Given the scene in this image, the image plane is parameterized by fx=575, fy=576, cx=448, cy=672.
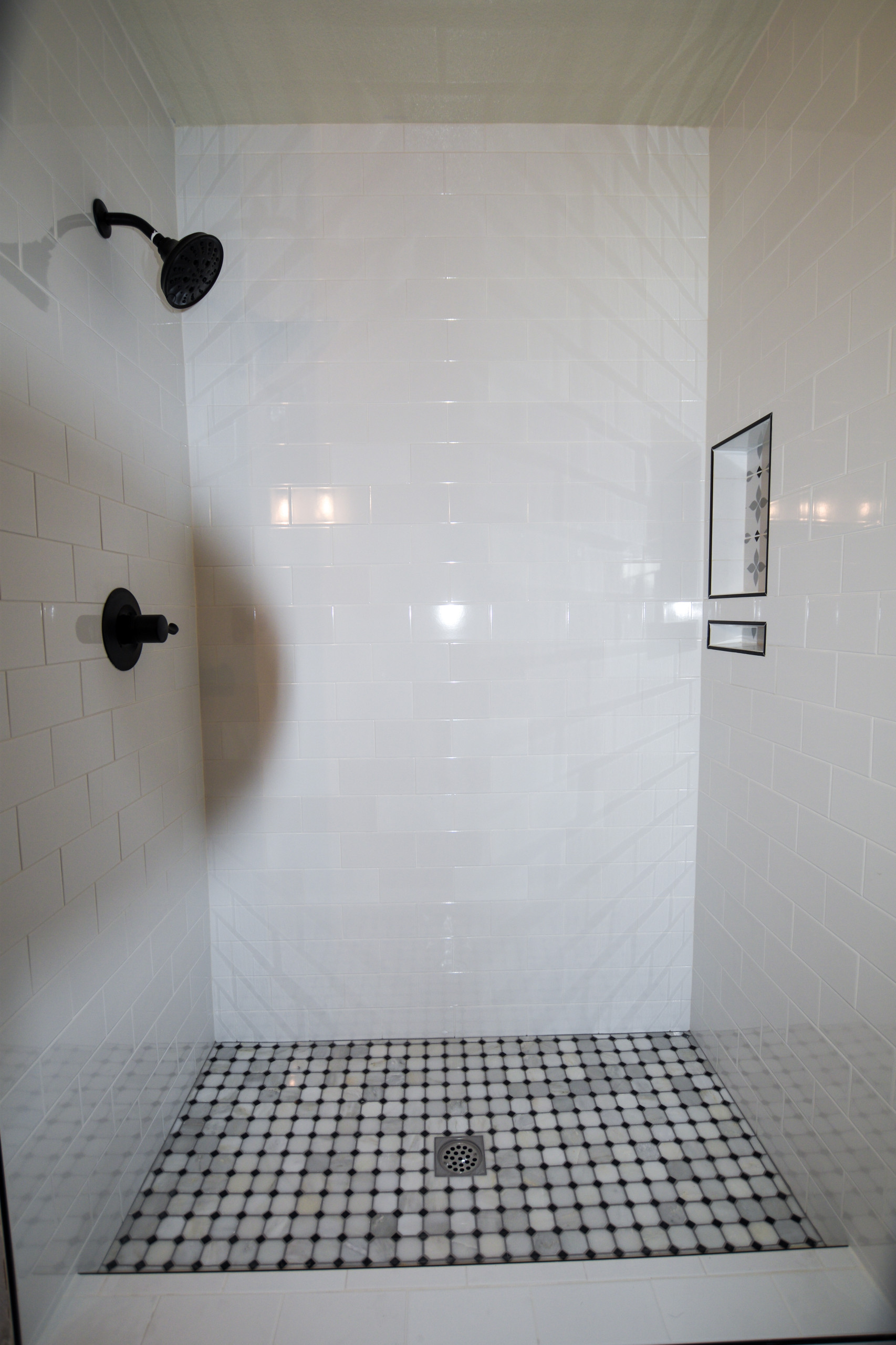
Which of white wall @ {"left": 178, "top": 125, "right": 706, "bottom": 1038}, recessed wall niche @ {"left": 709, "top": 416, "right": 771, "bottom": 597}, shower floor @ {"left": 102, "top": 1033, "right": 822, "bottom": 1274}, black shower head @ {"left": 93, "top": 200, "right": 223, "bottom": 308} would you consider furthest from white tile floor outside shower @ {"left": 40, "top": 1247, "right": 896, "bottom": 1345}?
black shower head @ {"left": 93, "top": 200, "right": 223, "bottom": 308}

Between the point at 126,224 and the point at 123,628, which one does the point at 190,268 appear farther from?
the point at 123,628

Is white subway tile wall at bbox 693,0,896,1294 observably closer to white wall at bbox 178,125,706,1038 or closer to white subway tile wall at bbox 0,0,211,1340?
white wall at bbox 178,125,706,1038

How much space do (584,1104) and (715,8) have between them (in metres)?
2.42

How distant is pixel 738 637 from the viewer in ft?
4.65

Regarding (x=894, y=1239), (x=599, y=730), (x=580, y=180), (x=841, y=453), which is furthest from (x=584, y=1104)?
(x=580, y=180)

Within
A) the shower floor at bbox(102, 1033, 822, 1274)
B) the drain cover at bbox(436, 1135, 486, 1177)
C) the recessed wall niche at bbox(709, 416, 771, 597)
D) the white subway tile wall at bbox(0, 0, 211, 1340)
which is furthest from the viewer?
the recessed wall niche at bbox(709, 416, 771, 597)

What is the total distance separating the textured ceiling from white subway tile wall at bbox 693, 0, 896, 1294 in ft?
0.49

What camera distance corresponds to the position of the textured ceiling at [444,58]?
117 cm

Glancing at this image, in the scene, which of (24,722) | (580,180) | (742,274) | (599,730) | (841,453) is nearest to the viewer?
(24,722)

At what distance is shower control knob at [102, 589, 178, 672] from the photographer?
1116mm

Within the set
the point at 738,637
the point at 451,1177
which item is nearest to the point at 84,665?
the point at 451,1177

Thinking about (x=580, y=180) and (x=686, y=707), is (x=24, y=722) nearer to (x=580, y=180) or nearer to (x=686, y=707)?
(x=686, y=707)

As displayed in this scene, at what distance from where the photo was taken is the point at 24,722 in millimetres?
894

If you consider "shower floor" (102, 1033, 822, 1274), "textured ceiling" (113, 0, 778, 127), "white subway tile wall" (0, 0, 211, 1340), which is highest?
"textured ceiling" (113, 0, 778, 127)
